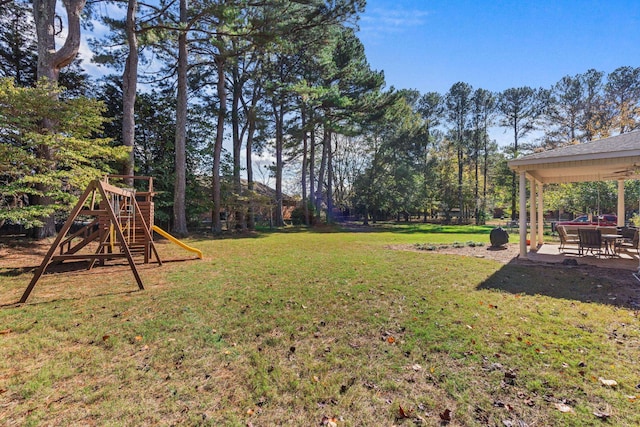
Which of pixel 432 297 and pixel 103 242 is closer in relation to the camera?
pixel 432 297

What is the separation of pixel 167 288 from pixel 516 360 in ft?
17.9

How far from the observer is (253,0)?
14.6 metres

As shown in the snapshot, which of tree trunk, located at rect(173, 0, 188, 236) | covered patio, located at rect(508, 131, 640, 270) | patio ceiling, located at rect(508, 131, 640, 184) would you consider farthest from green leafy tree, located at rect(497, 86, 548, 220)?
tree trunk, located at rect(173, 0, 188, 236)

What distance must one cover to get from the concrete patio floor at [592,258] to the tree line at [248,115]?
42.3 ft

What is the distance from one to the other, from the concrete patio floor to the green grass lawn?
2.89 metres

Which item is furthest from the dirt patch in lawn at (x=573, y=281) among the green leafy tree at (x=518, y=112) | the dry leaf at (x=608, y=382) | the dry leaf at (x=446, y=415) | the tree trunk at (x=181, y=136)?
the green leafy tree at (x=518, y=112)

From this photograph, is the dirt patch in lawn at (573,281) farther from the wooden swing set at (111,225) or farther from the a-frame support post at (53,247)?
the a-frame support post at (53,247)

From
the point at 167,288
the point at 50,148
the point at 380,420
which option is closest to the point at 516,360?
the point at 380,420

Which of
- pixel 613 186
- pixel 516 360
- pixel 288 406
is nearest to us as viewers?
pixel 288 406

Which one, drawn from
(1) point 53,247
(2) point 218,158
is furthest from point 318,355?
(2) point 218,158

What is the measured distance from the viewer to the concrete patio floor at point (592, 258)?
7.57 m

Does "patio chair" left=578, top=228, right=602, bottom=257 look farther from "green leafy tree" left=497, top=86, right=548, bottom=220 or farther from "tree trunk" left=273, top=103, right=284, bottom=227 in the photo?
"green leafy tree" left=497, top=86, right=548, bottom=220

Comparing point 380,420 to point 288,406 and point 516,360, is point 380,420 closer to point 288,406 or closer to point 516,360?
point 288,406

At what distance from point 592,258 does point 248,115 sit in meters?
20.1
